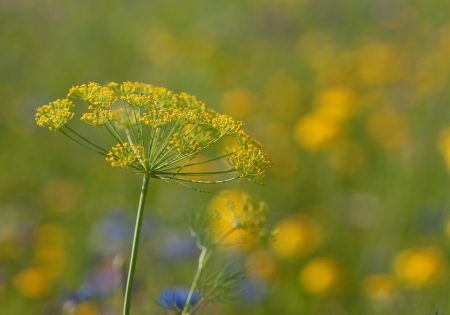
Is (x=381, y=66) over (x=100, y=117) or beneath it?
over

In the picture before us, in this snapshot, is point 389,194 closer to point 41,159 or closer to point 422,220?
point 422,220

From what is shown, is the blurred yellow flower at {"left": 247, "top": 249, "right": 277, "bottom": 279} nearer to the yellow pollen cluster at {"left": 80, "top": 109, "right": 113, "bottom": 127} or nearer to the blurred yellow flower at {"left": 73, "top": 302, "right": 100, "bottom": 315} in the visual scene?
the blurred yellow flower at {"left": 73, "top": 302, "right": 100, "bottom": 315}

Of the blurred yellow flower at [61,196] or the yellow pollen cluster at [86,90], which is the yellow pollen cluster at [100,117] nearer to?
the yellow pollen cluster at [86,90]

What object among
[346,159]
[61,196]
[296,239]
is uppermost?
[346,159]

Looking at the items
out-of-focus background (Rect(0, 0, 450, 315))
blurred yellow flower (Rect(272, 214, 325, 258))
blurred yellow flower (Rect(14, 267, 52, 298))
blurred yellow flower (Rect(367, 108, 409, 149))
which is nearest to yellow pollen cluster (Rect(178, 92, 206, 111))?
out-of-focus background (Rect(0, 0, 450, 315))

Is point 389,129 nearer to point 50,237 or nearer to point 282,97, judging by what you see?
point 282,97

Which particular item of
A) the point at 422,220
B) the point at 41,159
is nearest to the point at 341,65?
the point at 422,220

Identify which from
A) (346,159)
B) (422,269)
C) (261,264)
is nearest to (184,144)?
(422,269)

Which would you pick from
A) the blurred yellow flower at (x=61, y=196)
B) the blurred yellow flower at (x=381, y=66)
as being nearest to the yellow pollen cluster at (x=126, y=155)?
the blurred yellow flower at (x=61, y=196)
